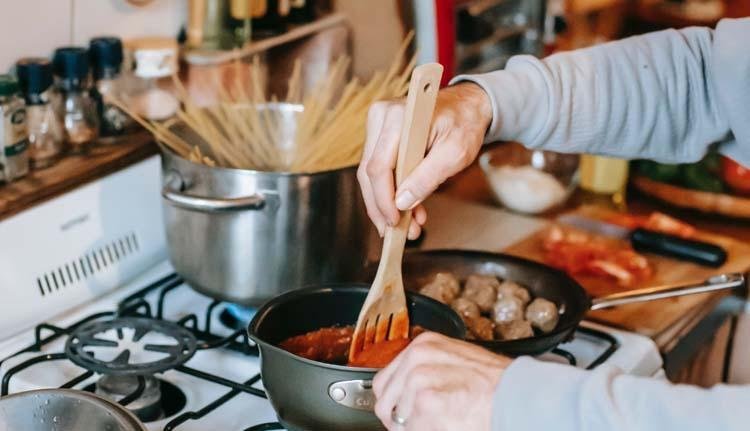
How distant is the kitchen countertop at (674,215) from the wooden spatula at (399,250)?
1.27 feet

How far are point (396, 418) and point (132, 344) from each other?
1.50 ft

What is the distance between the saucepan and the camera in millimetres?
928

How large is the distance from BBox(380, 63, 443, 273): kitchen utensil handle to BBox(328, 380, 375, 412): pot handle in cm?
15

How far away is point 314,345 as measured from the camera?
3.55 feet

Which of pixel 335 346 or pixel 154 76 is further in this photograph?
pixel 154 76

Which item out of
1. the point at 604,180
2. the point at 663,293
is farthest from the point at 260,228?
the point at 604,180

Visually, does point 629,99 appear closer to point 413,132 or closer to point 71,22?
point 413,132

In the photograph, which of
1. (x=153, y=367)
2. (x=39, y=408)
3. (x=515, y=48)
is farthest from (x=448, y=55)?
(x=39, y=408)

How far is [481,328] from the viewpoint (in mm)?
1171

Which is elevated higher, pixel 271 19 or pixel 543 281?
pixel 271 19

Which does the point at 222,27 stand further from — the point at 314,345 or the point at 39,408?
the point at 39,408

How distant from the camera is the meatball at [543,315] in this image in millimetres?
1184

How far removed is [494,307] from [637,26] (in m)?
1.27

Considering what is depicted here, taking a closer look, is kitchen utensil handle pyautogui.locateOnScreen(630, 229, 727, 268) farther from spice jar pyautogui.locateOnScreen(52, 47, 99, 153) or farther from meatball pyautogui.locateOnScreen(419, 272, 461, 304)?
spice jar pyautogui.locateOnScreen(52, 47, 99, 153)
